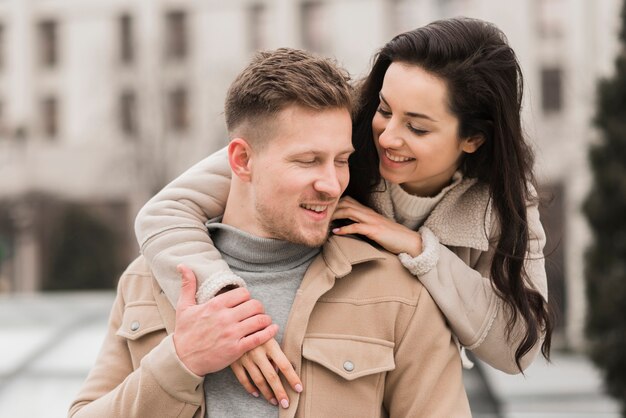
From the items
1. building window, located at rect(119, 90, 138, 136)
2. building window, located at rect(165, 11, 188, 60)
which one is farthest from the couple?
building window, located at rect(165, 11, 188, 60)

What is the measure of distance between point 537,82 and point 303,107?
19.4m

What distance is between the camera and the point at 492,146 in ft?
9.01

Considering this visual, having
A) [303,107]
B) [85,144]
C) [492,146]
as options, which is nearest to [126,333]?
[303,107]

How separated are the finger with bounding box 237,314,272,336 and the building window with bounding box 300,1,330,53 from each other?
66.9ft

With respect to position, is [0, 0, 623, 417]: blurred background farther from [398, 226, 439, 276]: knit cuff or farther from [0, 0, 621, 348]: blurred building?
[398, 226, 439, 276]: knit cuff

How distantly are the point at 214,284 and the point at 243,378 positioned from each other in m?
0.25

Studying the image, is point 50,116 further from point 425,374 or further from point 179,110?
point 425,374

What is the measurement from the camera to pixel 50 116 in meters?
25.2

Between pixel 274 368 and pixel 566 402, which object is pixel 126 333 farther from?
pixel 566 402

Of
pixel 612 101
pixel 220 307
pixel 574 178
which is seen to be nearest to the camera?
pixel 220 307

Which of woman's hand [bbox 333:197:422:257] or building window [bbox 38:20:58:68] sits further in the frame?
building window [bbox 38:20:58:68]

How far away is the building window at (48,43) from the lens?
25.1 metres

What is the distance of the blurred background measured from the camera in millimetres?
20281

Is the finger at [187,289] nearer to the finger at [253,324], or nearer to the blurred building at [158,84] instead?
the finger at [253,324]
